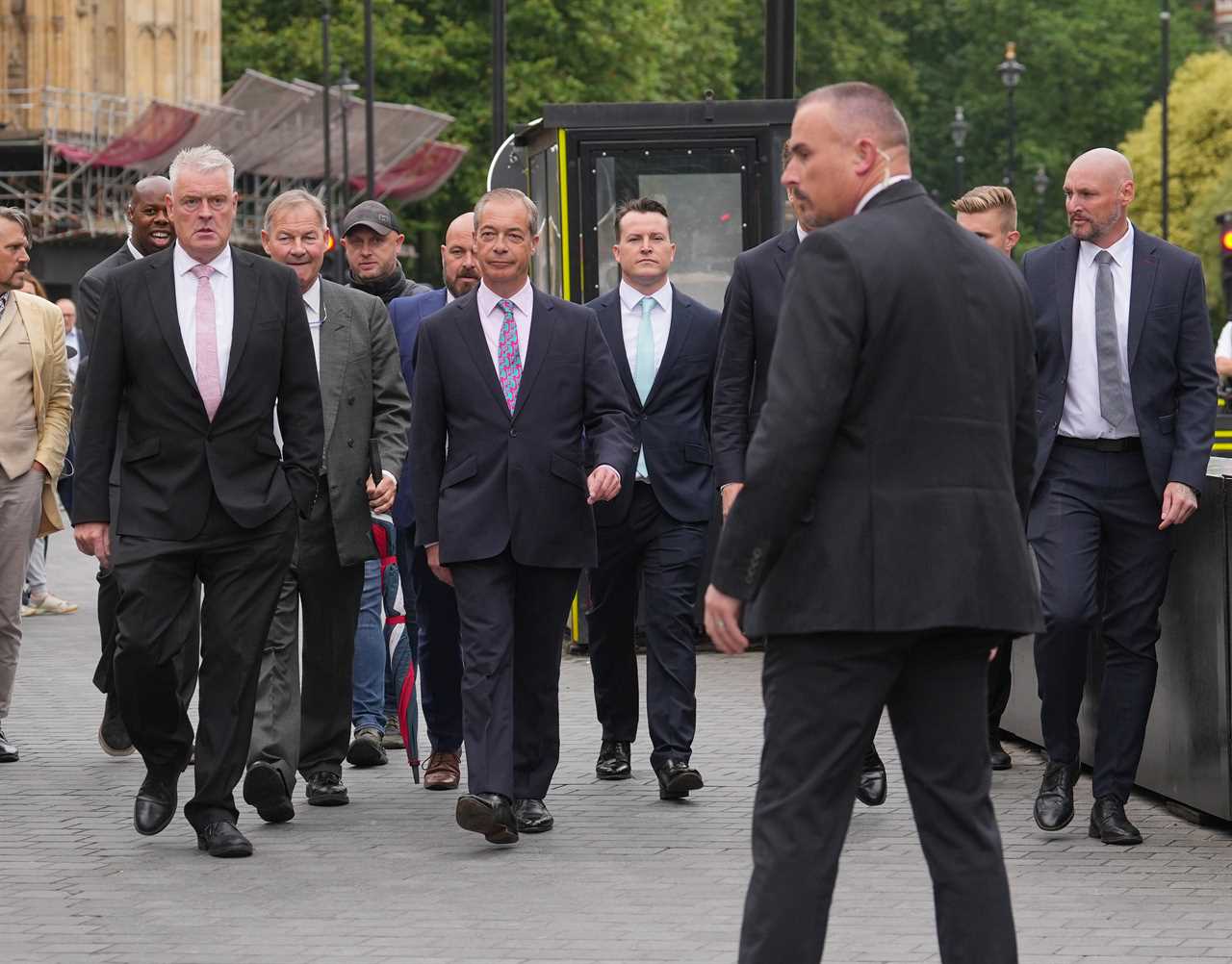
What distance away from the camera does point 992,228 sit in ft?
29.4

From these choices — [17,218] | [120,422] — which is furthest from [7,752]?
[120,422]

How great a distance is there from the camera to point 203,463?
7.62m

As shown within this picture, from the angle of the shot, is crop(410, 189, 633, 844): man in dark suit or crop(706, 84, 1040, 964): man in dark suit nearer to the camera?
crop(706, 84, 1040, 964): man in dark suit

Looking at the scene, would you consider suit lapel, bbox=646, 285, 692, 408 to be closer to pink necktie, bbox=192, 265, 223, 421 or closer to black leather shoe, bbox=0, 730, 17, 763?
pink necktie, bbox=192, 265, 223, 421

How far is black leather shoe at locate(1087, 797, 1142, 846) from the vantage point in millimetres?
7707

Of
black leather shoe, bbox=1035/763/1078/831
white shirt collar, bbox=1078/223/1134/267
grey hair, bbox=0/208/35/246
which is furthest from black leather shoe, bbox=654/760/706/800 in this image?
grey hair, bbox=0/208/35/246

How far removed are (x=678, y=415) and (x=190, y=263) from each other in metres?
2.24

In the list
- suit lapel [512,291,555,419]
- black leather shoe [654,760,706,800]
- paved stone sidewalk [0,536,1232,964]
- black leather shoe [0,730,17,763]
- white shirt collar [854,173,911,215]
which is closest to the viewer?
white shirt collar [854,173,911,215]

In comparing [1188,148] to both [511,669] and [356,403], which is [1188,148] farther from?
[511,669]

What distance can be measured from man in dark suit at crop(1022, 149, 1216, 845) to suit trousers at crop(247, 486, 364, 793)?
249 centimetres

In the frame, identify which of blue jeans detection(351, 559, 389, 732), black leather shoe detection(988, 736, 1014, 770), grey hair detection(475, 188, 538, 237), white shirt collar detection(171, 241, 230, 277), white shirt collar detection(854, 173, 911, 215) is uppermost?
grey hair detection(475, 188, 538, 237)

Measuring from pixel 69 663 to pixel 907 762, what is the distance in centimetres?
864

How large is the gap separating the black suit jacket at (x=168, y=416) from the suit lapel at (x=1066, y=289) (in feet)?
8.15

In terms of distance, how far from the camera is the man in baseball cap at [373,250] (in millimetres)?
10059
